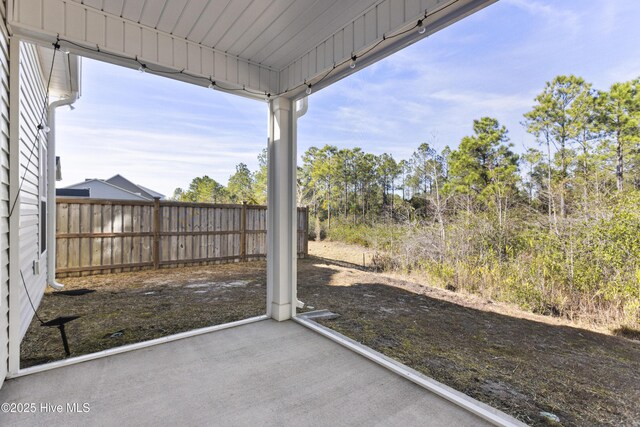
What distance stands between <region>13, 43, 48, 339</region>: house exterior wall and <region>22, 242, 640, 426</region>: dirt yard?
41 centimetres

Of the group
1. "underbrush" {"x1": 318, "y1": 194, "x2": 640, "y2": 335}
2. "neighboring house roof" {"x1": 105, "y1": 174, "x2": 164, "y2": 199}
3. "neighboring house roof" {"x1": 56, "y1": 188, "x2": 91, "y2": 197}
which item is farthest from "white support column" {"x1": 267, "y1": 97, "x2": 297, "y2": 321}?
"neighboring house roof" {"x1": 105, "y1": 174, "x2": 164, "y2": 199}

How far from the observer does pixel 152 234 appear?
5.56 metres

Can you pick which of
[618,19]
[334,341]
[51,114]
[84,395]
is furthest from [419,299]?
[51,114]

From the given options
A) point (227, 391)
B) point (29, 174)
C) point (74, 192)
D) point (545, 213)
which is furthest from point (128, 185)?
point (545, 213)

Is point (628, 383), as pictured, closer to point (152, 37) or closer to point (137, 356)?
point (137, 356)

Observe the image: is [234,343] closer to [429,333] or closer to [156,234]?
[429,333]

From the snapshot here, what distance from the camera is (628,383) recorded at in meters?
1.98

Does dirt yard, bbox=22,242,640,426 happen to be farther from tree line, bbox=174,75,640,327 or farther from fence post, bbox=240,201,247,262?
fence post, bbox=240,201,247,262

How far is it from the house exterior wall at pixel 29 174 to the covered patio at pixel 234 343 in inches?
30.6

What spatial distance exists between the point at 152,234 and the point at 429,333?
5202mm

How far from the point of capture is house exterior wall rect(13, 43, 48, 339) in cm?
233

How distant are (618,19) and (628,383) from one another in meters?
3.79

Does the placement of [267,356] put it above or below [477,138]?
below

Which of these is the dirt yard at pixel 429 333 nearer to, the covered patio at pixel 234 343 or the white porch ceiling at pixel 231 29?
the covered patio at pixel 234 343
